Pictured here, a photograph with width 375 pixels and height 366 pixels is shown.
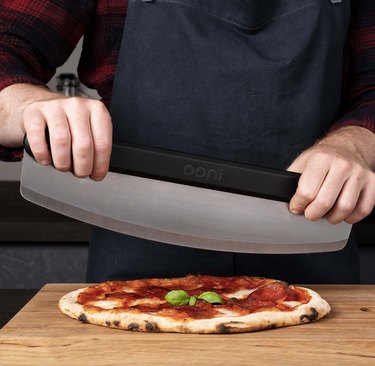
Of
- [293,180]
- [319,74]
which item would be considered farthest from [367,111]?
[293,180]

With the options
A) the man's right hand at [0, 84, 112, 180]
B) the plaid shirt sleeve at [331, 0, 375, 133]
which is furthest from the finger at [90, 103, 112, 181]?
the plaid shirt sleeve at [331, 0, 375, 133]

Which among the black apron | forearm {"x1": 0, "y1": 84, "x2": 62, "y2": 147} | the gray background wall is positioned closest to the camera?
forearm {"x1": 0, "y1": 84, "x2": 62, "y2": 147}

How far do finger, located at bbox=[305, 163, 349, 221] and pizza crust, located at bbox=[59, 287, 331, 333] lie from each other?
0.14 m

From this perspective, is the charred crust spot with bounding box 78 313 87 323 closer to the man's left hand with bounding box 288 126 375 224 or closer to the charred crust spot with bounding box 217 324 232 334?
the charred crust spot with bounding box 217 324 232 334

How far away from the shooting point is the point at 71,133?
1.01 metres

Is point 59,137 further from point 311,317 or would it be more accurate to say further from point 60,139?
point 311,317

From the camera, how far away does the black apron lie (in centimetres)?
137

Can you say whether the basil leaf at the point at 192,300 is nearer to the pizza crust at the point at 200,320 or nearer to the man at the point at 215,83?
the pizza crust at the point at 200,320

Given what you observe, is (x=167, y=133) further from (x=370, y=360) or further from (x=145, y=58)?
(x=370, y=360)

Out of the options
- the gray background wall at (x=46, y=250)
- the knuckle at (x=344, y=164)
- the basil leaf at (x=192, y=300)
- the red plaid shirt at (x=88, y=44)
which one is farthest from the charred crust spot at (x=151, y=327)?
the gray background wall at (x=46, y=250)

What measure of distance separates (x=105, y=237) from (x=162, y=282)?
155mm

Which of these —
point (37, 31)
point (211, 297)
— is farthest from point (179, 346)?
point (37, 31)

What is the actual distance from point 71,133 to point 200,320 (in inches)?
11.6

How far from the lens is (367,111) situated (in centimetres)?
140
